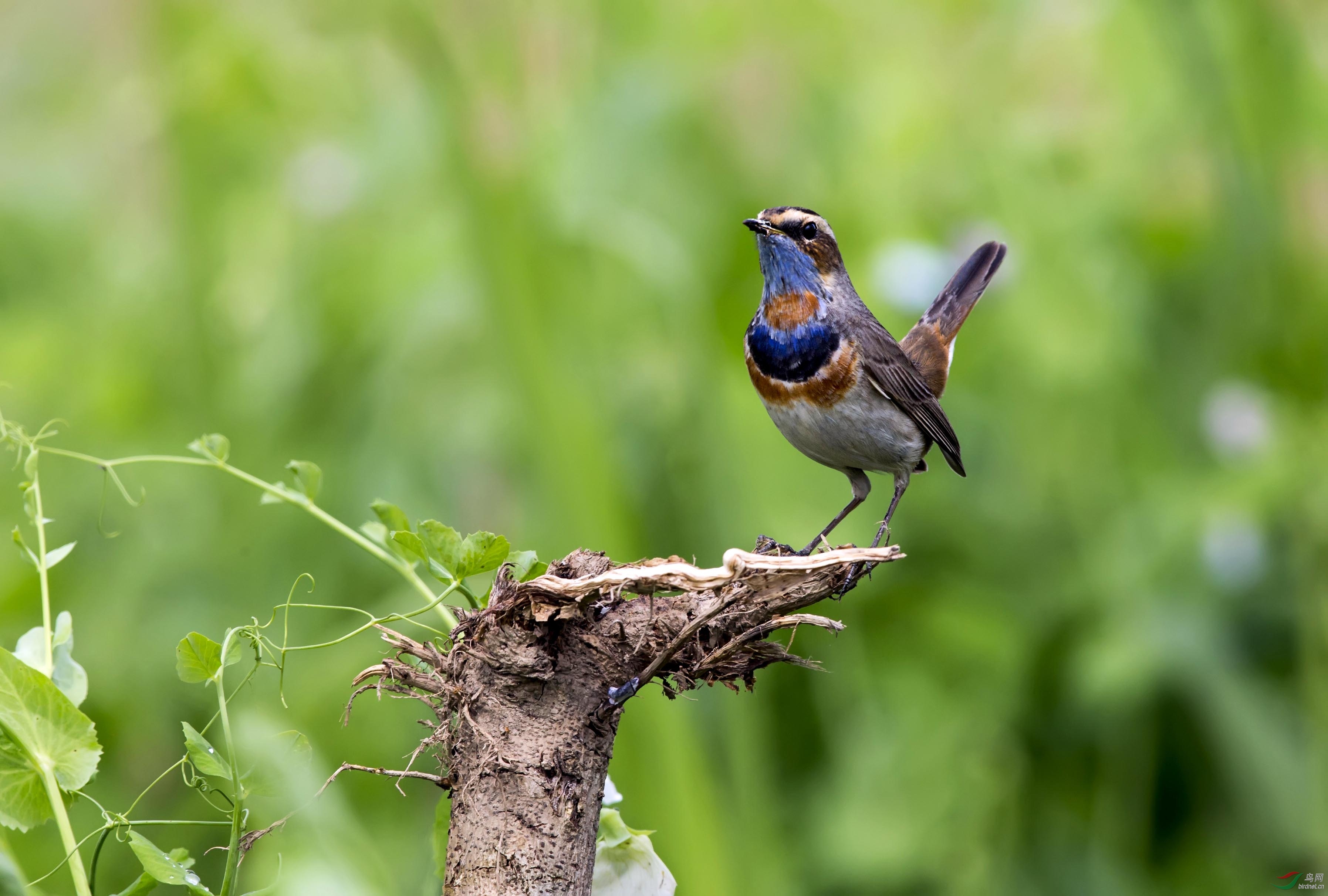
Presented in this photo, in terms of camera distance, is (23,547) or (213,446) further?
(213,446)

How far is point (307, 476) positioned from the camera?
0.93 meters

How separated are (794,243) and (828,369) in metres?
0.19

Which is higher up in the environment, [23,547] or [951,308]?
[951,308]

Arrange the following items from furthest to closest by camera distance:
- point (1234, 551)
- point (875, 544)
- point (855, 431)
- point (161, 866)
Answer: point (1234, 551), point (855, 431), point (875, 544), point (161, 866)

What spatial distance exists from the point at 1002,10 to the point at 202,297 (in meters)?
3.07

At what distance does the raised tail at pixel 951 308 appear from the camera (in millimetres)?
2295

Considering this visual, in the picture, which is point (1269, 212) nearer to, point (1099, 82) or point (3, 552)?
point (1099, 82)

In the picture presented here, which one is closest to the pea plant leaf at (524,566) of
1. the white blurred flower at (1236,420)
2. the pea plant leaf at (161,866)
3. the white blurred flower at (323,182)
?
the pea plant leaf at (161,866)

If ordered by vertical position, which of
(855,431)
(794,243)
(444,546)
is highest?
(794,243)

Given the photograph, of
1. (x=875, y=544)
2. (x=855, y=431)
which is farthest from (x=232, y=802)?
(x=855, y=431)

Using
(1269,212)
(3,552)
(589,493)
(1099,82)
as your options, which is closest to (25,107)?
(3,552)

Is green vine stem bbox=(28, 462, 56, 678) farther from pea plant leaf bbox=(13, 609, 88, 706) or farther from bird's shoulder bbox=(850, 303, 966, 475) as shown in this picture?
bird's shoulder bbox=(850, 303, 966, 475)

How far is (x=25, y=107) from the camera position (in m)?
5.13

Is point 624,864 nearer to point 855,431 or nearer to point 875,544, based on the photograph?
point 875,544
